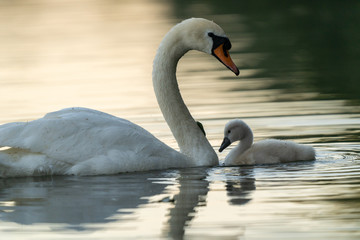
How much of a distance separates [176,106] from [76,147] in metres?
1.40

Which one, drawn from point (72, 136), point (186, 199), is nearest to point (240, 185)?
point (186, 199)

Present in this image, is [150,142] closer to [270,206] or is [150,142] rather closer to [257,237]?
[270,206]

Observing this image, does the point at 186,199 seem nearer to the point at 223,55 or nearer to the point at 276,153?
the point at 276,153

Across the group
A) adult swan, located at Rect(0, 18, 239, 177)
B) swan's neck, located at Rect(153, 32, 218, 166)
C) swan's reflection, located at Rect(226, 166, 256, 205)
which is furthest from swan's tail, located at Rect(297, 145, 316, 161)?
adult swan, located at Rect(0, 18, 239, 177)

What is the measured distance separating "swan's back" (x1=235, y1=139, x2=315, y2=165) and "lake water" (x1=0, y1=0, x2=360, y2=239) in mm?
155

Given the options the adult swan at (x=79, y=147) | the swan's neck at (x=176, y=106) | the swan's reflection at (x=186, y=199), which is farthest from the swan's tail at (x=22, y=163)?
the swan's neck at (x=176, y=106)

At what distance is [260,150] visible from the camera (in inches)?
412

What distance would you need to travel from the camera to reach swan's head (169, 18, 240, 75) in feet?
34.2

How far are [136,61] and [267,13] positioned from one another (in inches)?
512

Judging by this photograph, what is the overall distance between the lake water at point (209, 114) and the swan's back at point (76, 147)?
143 mm

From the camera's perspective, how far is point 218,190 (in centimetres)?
903

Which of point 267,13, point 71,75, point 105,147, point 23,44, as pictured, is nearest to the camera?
point 105,147

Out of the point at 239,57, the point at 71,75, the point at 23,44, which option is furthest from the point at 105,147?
the point at 23,44

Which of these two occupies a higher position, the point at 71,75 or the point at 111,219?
the point at 71,75
